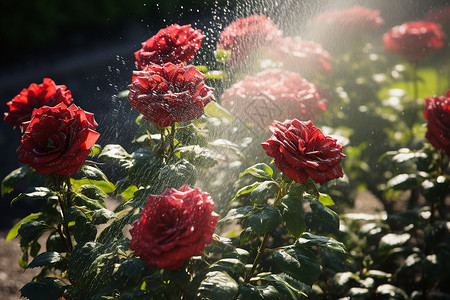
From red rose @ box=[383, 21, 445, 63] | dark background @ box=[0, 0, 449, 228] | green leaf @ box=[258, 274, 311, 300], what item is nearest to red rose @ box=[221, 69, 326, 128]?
green leaf @ box=[258, 274, 311, 300]

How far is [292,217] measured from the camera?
3.74 ft

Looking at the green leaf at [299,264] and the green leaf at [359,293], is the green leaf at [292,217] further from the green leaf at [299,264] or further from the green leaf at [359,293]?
the green leaf at [359,293]

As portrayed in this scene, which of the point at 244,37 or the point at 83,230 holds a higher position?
the point at 244,37

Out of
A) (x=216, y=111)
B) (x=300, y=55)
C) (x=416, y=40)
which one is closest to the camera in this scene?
(x=216, y=111)

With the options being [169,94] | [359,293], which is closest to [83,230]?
[169,94]

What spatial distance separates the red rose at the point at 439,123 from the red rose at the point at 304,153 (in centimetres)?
72

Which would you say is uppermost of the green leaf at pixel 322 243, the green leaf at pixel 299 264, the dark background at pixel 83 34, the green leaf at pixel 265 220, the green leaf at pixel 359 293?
the green leaf at pixel 265 220

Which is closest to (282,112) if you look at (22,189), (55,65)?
(22,189)

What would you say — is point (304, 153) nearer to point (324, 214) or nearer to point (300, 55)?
point (324, 214)

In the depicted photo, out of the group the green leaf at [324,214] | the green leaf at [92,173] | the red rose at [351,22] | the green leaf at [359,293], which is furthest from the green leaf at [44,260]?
the red rose at [351,22]

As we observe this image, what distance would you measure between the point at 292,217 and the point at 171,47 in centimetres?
61

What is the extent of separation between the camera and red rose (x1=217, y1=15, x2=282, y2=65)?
1732mm

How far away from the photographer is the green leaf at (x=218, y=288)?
3.18 feet

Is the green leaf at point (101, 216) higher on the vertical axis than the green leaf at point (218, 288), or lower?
lower
